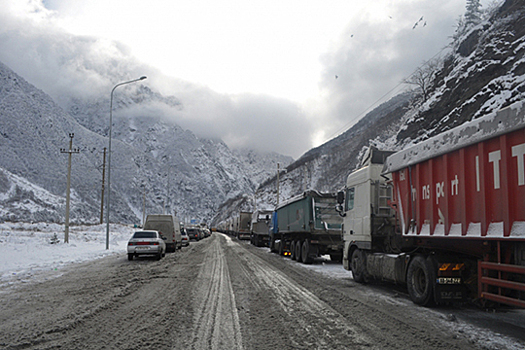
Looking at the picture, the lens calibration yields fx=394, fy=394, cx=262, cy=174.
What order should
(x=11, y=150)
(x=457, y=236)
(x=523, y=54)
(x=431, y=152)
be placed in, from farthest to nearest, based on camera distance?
(x=11, y=150) < (x=523, y=54) < (x=431, y=152) < (x=457, y=236)

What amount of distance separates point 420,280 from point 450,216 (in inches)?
73.5

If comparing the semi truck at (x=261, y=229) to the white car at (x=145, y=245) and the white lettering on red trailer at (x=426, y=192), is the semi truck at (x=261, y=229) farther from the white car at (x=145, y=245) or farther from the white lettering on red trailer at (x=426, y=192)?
the white lettering on red trailer at (x=426, y=192)

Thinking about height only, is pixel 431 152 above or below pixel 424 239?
above

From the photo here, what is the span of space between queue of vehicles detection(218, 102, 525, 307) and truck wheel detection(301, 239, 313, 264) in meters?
5.73

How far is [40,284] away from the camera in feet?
36.6

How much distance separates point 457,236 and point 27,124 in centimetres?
12143

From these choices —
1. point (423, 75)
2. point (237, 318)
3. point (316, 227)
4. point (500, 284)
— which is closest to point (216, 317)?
point (237, 318)

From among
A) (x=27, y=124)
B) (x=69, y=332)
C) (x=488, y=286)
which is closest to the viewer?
(x=69, y=332)

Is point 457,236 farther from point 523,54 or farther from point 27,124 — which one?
point 27,124

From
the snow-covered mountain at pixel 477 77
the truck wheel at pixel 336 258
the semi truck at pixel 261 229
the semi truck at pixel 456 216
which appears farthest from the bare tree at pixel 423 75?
the semi truck at pixel 456 216

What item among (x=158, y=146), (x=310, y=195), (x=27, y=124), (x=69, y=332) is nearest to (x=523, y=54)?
(x=310, y=195)

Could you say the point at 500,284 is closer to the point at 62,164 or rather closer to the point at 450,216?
the point at 450,216

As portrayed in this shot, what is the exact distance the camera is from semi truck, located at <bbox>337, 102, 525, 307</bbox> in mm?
5734

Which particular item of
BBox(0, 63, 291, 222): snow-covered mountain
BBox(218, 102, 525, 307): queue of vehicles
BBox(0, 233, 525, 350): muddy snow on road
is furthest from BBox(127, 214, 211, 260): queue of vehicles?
BBox(0, 63, 291, 222): snow-covered mountain
